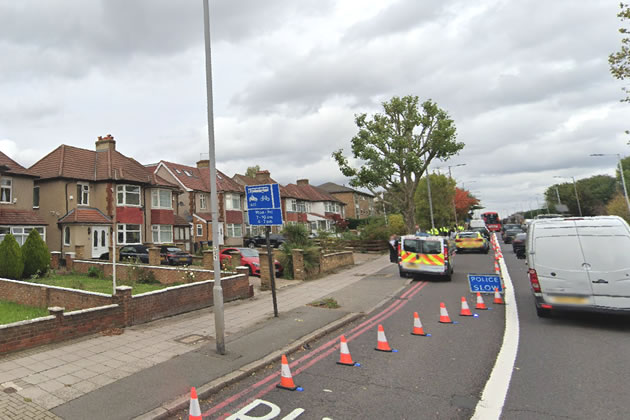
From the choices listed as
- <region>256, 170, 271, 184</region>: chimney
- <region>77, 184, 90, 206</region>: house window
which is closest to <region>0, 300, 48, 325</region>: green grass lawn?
<region>77, 184, 90, 206</region>: house window

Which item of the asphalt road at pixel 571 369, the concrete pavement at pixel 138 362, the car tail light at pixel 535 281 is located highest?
the car tail light at pixel 535 281

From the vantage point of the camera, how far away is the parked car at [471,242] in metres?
26.2

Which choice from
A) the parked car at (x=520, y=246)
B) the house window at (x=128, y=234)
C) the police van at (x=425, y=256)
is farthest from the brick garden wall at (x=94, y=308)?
the parked car at (x=520, y=246)

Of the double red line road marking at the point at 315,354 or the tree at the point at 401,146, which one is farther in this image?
the tree at the point at 401,146

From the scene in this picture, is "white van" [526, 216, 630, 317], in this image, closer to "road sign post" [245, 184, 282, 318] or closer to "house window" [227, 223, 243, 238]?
"road sign post" [245, 184, 282, 318]

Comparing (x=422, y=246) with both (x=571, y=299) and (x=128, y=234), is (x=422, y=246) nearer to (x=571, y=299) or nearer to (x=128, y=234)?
(x=571, y=299)

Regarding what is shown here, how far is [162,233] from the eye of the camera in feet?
97.7

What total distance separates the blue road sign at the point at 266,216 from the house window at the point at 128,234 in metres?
21.2

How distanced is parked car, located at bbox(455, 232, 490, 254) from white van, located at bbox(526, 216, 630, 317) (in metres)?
19.1

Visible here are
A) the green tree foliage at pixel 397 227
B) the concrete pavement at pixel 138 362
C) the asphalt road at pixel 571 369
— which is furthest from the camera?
the green tree foliage at pixel 397 227

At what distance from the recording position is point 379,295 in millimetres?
11766

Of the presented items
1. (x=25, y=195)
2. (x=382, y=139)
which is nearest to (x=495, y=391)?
(x=382, y=139)

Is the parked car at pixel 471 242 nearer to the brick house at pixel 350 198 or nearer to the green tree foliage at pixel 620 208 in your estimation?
the green tree foliage at pixel 620 208

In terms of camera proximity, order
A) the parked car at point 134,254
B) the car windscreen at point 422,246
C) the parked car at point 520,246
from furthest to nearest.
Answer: the parked car at point 520,246 < the parked car at point 134,254 < the car windscreen at point 422,246
